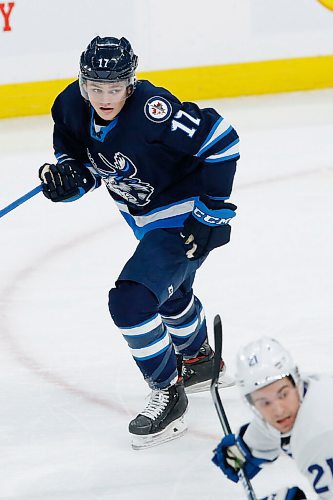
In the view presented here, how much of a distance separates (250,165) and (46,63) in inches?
51.5

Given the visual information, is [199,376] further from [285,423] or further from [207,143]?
[285,423]

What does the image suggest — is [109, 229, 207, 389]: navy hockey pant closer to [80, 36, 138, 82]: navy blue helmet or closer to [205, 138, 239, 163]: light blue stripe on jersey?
[205, 138, 239, 163]: light blue stripe on jersey

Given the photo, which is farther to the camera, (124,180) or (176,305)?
(176,305)

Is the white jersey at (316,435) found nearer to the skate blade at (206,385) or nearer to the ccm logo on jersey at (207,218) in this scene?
the ccm logo on jersey at (207,218)

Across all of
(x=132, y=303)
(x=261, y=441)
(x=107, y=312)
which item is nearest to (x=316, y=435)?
(x=261, y=441)

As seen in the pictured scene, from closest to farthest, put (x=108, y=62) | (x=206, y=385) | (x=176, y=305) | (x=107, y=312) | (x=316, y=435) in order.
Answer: (x=316, y=435)
(x=108, y=62)
(x=176, y=305)
(x=206, y=385)
(x=107, y=312)

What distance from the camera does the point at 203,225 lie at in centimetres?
289

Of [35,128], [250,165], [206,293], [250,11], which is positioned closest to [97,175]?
[206,293]

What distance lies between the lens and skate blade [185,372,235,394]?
3.24m

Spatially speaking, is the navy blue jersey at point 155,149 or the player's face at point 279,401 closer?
the player's face at point 279,401

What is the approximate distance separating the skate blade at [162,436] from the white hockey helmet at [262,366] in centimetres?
98

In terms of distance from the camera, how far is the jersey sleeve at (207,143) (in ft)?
9.31

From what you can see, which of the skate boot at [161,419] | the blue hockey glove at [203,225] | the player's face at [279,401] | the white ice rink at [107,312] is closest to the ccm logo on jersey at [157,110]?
the blue hockey glove at [203,225]

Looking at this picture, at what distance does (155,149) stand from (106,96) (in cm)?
18
